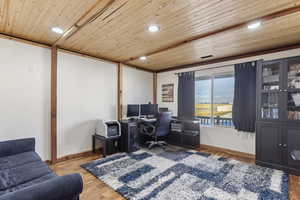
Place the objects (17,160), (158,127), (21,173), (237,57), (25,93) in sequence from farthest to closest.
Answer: (158,127) → (237,57) → (25,93) → (17,160) → (21,173)

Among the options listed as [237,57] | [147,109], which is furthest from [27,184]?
[237,57]

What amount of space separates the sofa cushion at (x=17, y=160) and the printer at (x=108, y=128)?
1331 millimetres

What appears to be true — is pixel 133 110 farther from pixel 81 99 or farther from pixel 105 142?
pixel 81 99

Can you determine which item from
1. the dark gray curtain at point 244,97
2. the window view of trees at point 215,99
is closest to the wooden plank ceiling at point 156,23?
the dark gray curtain at point 244,97

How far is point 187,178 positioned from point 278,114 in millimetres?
2026

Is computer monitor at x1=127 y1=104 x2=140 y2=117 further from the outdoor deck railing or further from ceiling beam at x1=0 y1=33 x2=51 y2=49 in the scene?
ceiling beam at x1=0 y1=33 x2=51 y2=49

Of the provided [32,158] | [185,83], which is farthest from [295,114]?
[32,158]

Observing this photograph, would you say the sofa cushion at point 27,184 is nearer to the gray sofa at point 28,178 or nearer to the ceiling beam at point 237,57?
the gray sofa at point 28,178

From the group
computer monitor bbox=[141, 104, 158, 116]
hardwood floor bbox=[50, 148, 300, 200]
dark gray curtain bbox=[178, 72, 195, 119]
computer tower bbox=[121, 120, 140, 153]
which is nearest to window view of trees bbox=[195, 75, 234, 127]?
dark gray curtain bbox=[178, 72, 195, 119]

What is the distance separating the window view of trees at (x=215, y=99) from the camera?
3.81 metres

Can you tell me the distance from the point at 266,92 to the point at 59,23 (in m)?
3.73

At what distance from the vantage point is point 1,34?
2.48 m

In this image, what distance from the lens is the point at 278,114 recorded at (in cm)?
273

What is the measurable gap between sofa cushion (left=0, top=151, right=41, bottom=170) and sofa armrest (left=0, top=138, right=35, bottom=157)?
0.26ft
